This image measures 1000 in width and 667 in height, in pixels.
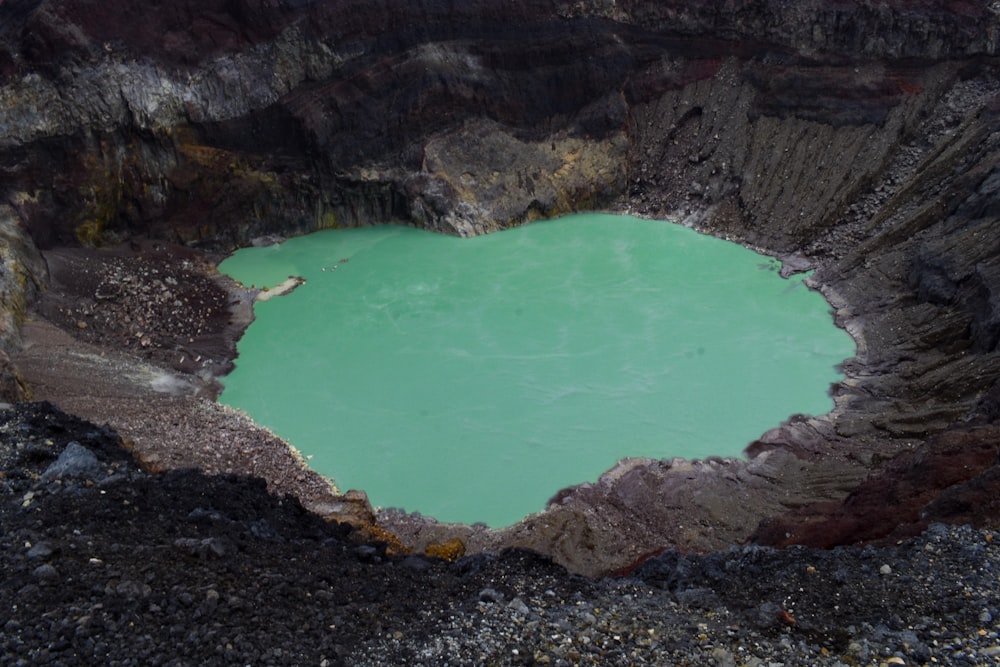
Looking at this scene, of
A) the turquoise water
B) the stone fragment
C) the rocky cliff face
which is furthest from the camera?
the rocky cliff face

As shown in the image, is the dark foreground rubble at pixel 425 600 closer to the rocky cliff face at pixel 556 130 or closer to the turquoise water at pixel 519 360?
the turquoise water at pixel 519 360

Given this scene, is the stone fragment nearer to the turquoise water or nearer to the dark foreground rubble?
the dark foreground rubble

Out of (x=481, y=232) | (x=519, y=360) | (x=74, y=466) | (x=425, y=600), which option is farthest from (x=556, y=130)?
(x=425, y=600)

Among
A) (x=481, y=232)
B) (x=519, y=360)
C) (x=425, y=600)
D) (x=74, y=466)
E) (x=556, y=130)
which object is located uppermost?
(x=556, y=130)

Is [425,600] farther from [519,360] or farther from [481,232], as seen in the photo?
[481,232]

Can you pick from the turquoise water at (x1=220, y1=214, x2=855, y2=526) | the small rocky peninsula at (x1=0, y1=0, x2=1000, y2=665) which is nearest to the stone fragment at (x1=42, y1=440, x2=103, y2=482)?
the small rocky peninsula at (x1=0, y1=0, x2=1000, y2=665)

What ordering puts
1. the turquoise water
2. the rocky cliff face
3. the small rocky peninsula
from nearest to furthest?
the small rocky peninsula → the turquoise water → the rocky cliff face
